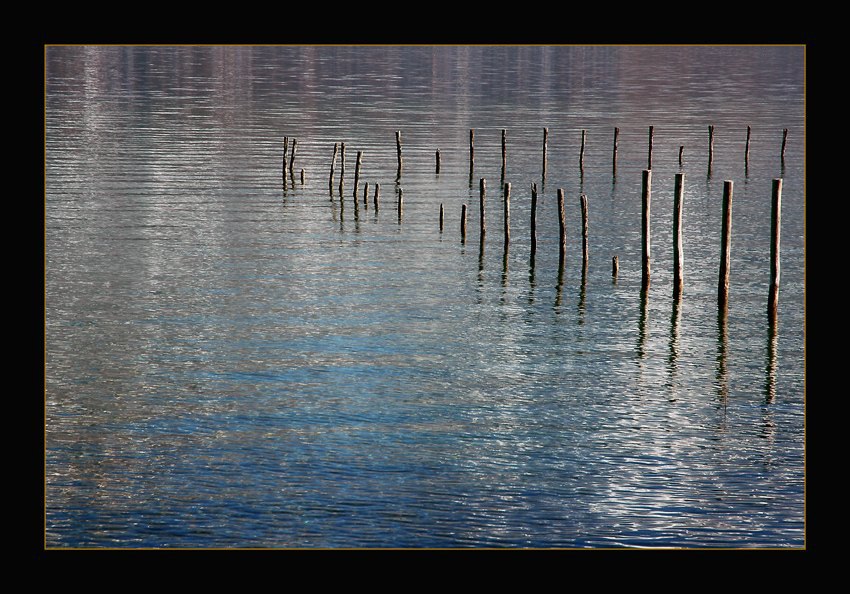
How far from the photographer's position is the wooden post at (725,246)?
37.0 m

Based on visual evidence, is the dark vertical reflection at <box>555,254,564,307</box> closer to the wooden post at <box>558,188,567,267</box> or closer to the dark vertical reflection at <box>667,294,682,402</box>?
the wooden post at <box>558,188,567,267</box>

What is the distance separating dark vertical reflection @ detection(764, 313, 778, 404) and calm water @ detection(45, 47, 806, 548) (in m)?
0.13

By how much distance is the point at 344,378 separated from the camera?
3145cm

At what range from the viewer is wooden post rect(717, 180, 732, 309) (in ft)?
121

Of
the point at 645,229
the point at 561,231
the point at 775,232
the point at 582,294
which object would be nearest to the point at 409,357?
the point at 582,294

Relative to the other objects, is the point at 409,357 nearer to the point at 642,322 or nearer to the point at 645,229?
the point at 642,322

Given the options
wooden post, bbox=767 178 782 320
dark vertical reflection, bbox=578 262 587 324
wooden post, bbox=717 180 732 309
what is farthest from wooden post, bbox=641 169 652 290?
wooden post, bbox=767 178 782 320

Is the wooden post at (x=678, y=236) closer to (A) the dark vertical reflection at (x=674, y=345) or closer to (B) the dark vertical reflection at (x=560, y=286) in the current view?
(A) the dark vertical reflection at (x=674, y=345)

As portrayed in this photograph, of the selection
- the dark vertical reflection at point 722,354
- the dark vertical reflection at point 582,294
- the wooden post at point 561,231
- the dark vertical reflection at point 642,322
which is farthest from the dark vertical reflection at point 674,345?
the wooden post at point 561,231

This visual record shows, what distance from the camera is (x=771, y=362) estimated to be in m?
33.4

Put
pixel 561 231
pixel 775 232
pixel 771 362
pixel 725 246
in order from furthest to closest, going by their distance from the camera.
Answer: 1. pixel 561 231
2. pixel 725 246
3. pixel 775 232
4. pixel 771 362

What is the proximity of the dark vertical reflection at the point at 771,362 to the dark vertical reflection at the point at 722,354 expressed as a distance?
0.96 metres

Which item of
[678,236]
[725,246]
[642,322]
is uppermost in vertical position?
[678,236]

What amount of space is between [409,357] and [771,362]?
30.8 feet
